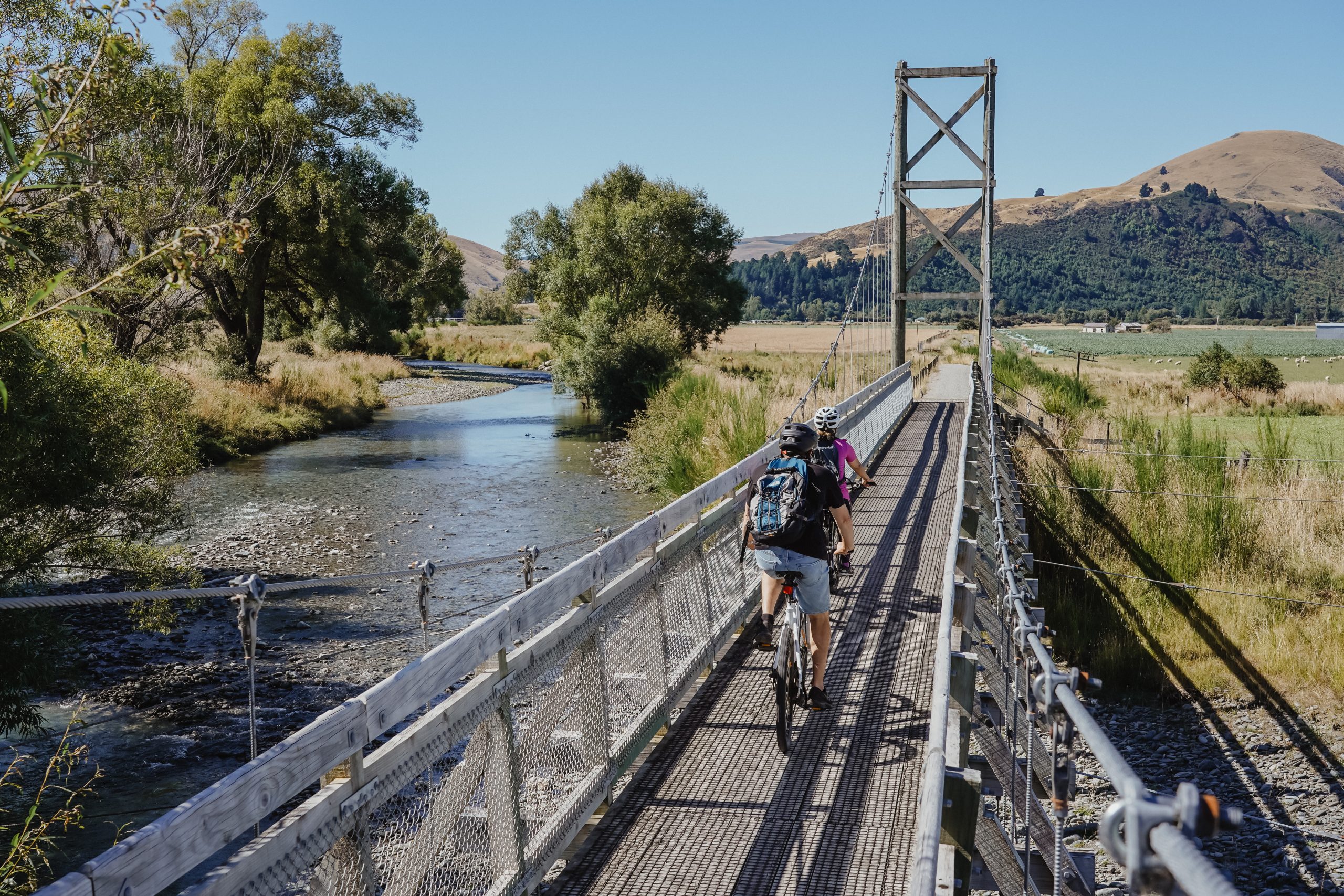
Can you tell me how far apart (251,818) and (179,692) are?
9.32m

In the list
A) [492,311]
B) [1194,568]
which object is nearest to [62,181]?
[1194,568]

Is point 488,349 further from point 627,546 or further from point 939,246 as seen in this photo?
point 627,546

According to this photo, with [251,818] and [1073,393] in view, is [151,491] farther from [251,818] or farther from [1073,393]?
[1073,393]

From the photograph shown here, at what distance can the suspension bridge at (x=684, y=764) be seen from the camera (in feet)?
8.71

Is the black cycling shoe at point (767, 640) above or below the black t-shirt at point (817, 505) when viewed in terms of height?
below

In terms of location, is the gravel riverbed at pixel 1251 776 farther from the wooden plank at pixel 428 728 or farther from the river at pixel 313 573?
the river at pixel 313 573

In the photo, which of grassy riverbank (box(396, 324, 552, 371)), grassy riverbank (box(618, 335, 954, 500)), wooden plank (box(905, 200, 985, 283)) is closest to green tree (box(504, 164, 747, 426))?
grassy riverbank (box(618, 335, 954, 500))

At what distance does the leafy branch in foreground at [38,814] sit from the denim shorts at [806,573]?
3.88 metres

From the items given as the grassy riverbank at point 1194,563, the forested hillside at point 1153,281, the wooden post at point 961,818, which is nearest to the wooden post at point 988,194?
the grassy riverbank at point 1194,563

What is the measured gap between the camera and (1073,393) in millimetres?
27984

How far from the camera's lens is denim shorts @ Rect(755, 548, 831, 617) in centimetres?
611

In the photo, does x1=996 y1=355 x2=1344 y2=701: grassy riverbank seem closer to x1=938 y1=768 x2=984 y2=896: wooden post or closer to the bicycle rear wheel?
the bicycle rear wheel

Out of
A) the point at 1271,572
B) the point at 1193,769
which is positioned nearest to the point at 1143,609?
the point at 1271,572

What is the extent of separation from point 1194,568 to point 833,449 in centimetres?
915
